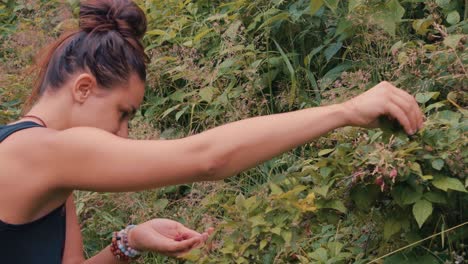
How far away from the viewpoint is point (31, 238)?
2.33 meters

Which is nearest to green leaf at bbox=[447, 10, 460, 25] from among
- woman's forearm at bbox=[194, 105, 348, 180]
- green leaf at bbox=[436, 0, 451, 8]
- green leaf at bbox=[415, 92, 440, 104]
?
green leaf at bbox=[436, 0, 451, 8]

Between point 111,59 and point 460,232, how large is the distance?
1.15m

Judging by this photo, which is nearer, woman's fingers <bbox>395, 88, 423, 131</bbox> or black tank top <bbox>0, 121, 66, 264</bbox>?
woman's fingers <bbox>395, 88, 423, 131</bbox>

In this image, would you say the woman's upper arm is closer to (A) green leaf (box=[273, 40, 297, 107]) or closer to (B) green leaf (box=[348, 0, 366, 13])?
(B) green leaf (box=[348, 0, 366, 13])

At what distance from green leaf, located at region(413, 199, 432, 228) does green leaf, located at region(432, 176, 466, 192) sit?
63 millimetres

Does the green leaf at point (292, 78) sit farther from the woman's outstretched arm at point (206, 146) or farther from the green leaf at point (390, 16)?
the woman's outstretched arm at point (206, 146)

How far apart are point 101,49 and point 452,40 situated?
44.8 inches

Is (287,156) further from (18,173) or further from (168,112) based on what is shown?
(18,173)

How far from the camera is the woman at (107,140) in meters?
1.95

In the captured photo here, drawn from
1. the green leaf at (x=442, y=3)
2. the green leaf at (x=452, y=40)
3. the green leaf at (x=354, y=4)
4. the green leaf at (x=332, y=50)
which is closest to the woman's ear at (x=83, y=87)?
the green leaf at (x=452, y=40)

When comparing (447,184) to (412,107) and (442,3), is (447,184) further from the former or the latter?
(442,3)

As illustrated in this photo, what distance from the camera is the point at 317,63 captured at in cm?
404

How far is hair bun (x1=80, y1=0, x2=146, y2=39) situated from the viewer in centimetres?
239

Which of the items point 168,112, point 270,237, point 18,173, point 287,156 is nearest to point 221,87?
point 168,112
